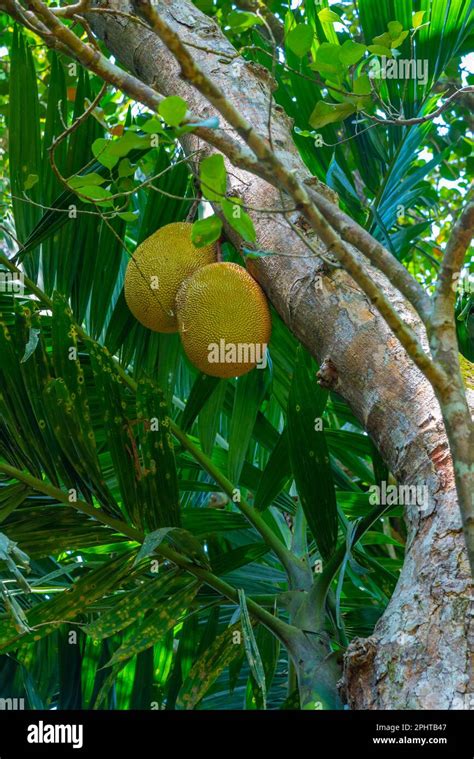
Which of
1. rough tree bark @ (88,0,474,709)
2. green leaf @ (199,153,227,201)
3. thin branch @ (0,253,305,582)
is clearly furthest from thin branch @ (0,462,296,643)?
green leaf @ (199,153,227,201)

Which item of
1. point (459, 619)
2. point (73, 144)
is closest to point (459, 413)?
point (459, 619)

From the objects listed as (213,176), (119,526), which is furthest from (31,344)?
(213,176)

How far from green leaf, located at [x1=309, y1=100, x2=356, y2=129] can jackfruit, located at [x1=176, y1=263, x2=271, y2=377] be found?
0.88 ft

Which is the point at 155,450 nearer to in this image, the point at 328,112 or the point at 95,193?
the point at 95,193

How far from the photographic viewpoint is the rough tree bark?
3.12ft

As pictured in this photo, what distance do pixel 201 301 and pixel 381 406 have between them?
43 cm

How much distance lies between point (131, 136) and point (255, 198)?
0.43 m

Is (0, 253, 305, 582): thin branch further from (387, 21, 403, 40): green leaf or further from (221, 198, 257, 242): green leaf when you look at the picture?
(387, 21, 403, 40): green leaf

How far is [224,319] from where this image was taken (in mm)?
1466

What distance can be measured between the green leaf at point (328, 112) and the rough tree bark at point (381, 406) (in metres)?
0.08

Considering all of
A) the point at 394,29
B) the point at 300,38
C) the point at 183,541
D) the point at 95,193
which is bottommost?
the point at 183,541

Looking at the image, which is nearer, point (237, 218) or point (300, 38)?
point (237, 218)

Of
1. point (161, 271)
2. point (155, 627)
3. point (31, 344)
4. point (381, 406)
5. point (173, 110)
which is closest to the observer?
point (173, 110)

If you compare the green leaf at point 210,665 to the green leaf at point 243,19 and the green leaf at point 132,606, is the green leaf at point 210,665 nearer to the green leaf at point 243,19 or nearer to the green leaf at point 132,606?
the green leaf at point 132,606
